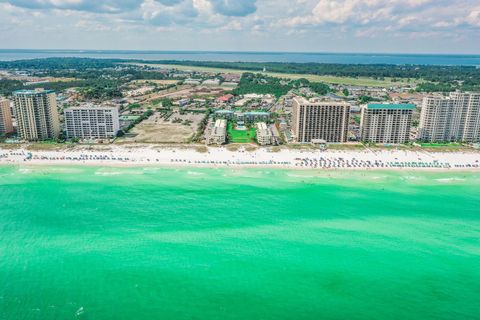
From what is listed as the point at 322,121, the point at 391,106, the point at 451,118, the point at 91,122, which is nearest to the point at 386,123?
the point at 391,106

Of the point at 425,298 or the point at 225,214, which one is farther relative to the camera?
the point at 225,214

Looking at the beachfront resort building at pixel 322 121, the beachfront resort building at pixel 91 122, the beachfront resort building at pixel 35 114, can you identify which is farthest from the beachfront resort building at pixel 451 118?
the beachfront resort building at pixel 35 114

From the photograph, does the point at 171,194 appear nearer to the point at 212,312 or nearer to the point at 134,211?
the point at 134,211

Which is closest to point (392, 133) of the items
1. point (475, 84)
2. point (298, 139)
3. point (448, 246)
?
point (298, 139)

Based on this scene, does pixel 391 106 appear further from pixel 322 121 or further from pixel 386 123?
pixel 322 121

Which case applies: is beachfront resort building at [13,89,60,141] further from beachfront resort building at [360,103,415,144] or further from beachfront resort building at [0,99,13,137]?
beachfront resort building at [360,103,415,144]

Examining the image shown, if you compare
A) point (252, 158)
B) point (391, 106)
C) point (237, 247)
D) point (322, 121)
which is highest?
point (391, 106)

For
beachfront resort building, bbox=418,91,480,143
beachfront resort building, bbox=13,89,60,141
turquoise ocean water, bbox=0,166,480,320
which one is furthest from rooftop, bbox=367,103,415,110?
beachfront resort building, bbox=13,89,60,141
